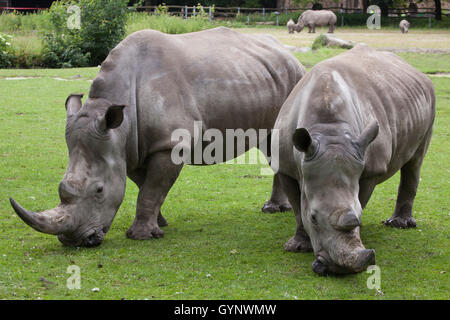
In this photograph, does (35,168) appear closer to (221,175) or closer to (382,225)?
(221,175)

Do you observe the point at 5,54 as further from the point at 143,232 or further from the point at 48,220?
the point at 48,220

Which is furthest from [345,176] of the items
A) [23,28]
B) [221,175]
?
[23,28]

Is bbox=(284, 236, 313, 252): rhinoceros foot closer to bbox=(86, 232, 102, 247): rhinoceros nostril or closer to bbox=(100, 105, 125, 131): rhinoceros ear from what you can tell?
bbox=(86, 232, 102, 247): rhinoceros nostril

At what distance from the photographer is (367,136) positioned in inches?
225

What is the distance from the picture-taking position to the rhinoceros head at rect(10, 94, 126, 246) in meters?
6.54


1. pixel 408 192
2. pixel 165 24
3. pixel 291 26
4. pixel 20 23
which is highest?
pixel 165 24

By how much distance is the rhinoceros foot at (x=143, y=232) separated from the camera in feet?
23.9

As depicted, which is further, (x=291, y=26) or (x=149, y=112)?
(x=291, y=26)

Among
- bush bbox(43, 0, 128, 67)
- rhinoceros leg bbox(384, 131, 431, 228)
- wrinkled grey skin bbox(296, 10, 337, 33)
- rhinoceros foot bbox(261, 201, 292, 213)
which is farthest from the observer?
wrinkled grey skin bbox(296, 10, 337, 33)

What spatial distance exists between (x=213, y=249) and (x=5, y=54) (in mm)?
19437

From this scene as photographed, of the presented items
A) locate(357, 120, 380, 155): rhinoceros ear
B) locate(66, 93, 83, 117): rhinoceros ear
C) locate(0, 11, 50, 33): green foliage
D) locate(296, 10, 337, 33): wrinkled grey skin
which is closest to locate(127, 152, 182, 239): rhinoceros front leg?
locate(66, 93, 83, 117): rhinoceros ear

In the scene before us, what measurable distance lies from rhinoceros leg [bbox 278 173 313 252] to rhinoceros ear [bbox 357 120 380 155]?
97cm

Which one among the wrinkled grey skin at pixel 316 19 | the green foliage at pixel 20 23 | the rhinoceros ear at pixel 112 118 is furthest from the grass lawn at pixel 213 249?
the wrinkled grey skin at pixel 316 19

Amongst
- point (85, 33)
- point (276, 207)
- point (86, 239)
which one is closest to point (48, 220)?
point (86, 239)
